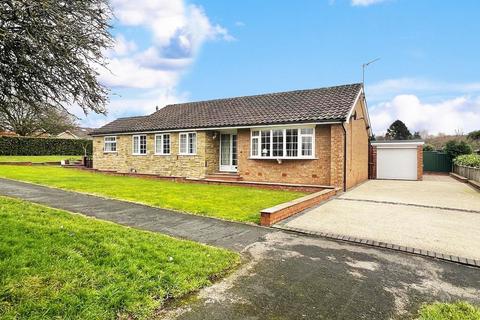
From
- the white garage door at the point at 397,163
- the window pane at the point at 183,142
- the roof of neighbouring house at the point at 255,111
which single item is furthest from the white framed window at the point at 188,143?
the white garage door at the point at 397,163

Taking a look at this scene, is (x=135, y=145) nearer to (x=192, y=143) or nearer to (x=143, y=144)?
(x=143, y=144)

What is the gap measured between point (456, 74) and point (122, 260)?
82.4 ft

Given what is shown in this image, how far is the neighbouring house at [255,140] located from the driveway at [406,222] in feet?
11.7

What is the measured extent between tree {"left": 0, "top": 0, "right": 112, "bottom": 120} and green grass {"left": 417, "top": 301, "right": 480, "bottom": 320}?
6.05 m

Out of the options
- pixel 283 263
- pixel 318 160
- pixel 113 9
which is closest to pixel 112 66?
pixel 113 9

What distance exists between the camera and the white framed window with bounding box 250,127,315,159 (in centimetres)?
1551

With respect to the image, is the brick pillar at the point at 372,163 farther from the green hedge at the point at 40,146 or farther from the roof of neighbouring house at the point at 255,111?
the green hedge at the point at 40,146

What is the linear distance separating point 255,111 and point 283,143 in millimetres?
3593

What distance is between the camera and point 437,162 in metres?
30.4

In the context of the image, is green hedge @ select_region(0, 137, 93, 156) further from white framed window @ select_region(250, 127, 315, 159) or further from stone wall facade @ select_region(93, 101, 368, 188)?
white framed window @ select_region(250, 127, 315, 159)

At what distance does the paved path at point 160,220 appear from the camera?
265 inches

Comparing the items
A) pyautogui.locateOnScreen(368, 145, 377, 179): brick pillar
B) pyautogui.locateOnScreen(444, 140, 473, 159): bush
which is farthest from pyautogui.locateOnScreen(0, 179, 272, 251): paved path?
pyautogui.locateOnScreen(444, 140, 473, 159): bush

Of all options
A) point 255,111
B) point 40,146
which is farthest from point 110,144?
point 40,146

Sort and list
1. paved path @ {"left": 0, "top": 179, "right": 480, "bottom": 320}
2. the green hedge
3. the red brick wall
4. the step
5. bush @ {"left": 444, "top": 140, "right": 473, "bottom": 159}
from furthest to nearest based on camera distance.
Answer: the green hedge → bush @ {"left": 444, "top": 140, "right": 473, "bottom": 159} → the step → the red brick wall → paved path @ {"left": 0, "top": 179, "right": 480, "bottom": 320}
